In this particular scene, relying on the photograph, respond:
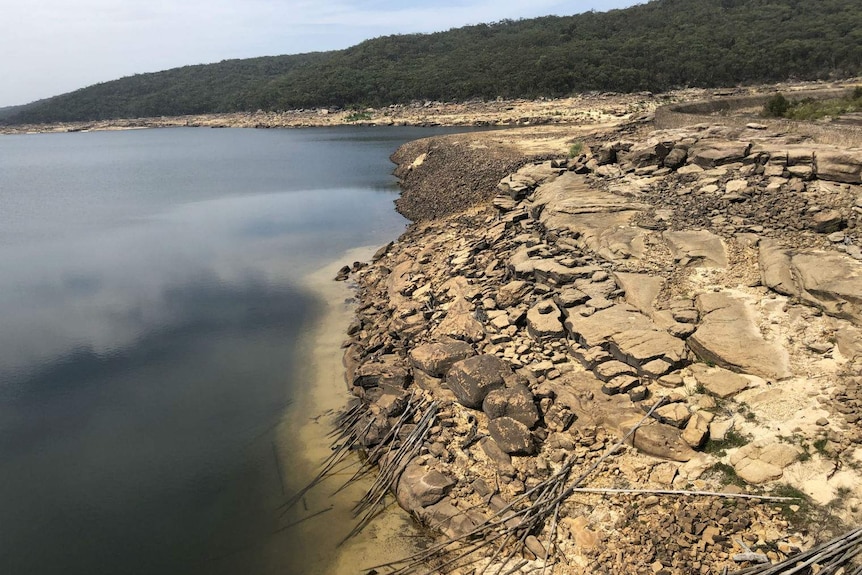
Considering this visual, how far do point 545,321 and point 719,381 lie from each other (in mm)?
3620

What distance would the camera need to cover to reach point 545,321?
11.4 metres

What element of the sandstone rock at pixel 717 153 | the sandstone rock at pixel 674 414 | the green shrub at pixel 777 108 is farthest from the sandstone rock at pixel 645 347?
the green shrub at pixel 777 108

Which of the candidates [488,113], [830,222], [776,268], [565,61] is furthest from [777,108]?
[565,61]

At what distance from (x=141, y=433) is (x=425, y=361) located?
6.43m

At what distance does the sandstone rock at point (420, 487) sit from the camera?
8859 mm

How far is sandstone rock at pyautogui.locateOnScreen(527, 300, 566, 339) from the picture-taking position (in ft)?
36.5

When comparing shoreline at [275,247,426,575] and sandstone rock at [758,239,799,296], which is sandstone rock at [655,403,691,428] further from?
shoreline at [275,247,426,575]

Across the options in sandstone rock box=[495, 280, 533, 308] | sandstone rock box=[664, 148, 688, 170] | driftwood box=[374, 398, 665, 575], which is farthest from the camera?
sandstone rock box=[664, 148, 688, 170]

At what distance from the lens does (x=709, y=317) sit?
9984 mm

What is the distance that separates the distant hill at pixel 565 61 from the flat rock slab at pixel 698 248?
65060 mm

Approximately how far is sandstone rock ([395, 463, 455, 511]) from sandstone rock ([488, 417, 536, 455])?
1102mm

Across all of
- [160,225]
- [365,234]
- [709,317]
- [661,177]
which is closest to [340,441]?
[709,317]

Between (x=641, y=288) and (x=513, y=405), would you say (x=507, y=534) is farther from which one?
(x=641, y=288)

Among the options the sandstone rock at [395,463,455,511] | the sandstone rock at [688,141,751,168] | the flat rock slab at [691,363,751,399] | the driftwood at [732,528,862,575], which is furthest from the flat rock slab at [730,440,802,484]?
the sandstone rock at [688,141,751,168]
